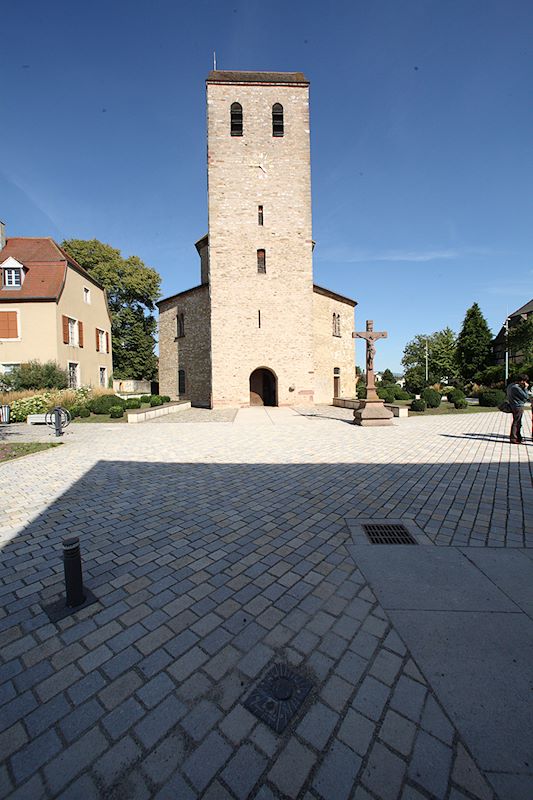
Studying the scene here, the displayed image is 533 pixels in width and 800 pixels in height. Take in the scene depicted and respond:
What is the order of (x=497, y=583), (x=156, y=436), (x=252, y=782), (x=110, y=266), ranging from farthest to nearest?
1. (x=110, y=266)
2. (x=156, y=436)
3. (x=497, y=583)
4. (x=252, y=782)

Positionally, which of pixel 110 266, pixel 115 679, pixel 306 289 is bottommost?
pixel 115 679

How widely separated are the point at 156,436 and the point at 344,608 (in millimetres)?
9007

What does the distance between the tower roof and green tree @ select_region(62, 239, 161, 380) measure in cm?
1770

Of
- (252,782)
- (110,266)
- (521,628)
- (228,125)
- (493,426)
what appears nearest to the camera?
(252,782)

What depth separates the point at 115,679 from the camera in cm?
204

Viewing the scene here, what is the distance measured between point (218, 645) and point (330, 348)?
24784 millimetres

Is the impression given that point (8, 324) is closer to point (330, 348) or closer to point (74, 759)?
point (330, 348)

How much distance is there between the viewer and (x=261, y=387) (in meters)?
23.8

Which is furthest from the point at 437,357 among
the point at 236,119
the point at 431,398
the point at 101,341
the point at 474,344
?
the point at 101,341

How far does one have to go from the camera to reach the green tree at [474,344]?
40.3 m

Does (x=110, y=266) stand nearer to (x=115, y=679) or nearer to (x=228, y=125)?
(x=228, y=125)

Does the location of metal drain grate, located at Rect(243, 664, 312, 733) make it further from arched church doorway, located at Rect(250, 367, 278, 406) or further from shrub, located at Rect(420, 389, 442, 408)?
arched church doorway, located at Rect(250, 367, 278, 406)

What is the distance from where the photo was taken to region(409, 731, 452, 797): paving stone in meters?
1.48

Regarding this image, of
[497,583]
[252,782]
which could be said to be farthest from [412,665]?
[497,583]
